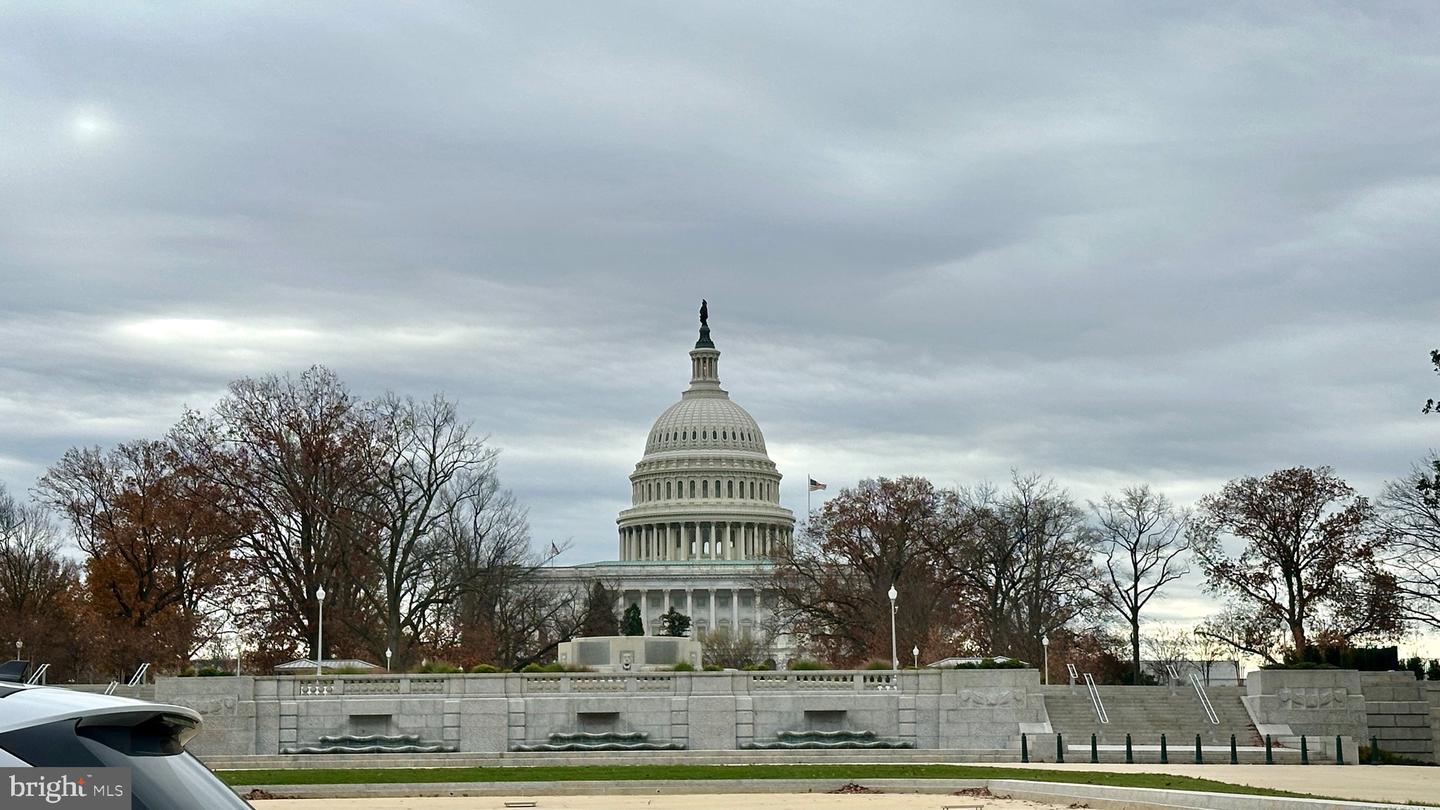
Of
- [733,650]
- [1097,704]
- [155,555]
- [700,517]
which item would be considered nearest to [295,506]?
[155,555]

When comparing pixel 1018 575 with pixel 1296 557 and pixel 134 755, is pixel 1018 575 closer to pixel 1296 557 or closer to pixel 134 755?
pixel 1296 557

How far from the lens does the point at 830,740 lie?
45281 mm

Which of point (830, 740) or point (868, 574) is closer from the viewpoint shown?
point (830, 740)

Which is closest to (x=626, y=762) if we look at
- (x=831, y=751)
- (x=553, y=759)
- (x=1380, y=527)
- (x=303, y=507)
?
(x=553, y=759)

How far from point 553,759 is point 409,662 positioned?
25458 millimetres

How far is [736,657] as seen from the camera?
109 meters

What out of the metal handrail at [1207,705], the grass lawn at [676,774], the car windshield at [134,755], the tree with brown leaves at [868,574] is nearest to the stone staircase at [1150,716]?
Result: the metal handrail at [1207,705]

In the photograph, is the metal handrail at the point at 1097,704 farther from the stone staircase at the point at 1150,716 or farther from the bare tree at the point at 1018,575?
the bare tree at the point at 1018,575

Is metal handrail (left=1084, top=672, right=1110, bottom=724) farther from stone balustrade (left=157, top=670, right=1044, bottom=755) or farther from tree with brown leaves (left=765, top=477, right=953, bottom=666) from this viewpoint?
tree with brown leaves (left=765, top=477, right=953, bottom=666)

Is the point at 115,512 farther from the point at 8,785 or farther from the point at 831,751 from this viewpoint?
the point at 8,785

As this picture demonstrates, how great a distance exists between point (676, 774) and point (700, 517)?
146 m

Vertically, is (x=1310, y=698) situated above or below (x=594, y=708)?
below

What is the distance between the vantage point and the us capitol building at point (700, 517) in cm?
16812

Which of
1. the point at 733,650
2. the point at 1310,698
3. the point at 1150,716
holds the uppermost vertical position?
the point at 733,650
